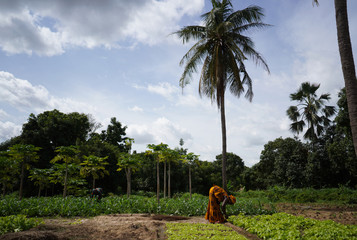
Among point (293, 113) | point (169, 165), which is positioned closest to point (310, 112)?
point (293, 113)

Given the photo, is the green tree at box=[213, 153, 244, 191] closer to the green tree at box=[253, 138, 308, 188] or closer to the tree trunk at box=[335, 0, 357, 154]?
the green tree at box=[253, 138, 308, 188]

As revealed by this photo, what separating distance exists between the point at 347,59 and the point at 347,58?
29 mm

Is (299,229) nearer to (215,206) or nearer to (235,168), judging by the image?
(215,206)

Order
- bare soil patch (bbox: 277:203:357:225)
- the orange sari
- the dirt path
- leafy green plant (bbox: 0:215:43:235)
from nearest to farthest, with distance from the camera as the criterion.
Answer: the dirt path, leafy green plant (bbox: 0:215:43:235), the orange sari, bare soil patch (bbox: 277:203:357:225)

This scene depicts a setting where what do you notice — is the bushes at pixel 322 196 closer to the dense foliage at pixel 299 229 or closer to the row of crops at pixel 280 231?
the dense foliage at pixel 299 229

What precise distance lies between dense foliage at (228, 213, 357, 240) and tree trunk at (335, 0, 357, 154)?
2433mm

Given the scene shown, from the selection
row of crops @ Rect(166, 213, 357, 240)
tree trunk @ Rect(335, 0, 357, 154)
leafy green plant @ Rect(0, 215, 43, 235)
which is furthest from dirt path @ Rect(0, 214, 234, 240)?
tree trunk @ Rect(335, 0, 357, 154)

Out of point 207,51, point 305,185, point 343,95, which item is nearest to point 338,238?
point 207,51

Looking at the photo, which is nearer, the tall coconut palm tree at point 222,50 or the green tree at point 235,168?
the tall coconut palm tree at point 222,50

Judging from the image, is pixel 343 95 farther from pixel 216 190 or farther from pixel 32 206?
pixel 32 206

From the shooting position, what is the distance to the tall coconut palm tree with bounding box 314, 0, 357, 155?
237 inches

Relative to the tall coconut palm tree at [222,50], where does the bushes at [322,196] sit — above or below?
below

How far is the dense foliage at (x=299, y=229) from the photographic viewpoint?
583cm

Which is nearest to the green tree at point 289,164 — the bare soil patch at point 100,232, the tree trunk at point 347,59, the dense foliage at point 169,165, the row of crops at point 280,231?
the dense foliage at point 169,165
